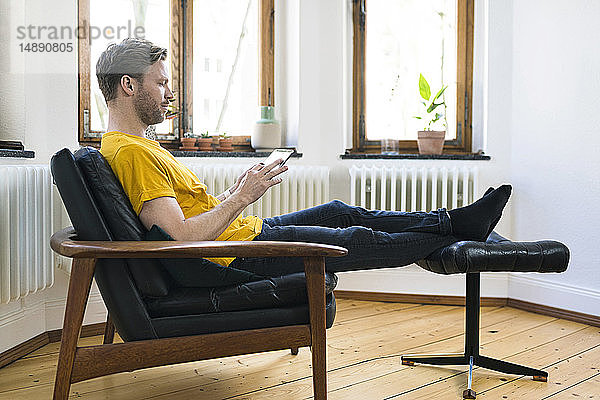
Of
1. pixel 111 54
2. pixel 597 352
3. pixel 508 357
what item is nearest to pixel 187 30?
pixel 111 54

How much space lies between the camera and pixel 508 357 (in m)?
2.63

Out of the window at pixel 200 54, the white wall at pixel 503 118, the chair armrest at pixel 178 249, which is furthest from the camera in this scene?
the window at pixel 200 54

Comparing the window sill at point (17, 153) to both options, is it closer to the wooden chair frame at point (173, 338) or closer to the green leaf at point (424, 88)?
the wooden chair frame at point (173, 338)

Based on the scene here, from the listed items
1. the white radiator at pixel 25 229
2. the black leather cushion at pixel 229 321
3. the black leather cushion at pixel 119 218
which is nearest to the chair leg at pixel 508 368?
the black leather cushion at pixel 229 321

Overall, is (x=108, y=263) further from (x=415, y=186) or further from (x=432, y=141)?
(x=432, y=141)

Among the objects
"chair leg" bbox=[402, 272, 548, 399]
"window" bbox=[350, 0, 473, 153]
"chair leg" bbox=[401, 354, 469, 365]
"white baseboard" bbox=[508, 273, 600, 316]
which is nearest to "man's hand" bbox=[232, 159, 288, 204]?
"chair leg" bbox=[402, 272, 548, 399]

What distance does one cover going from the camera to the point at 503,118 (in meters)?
3.59

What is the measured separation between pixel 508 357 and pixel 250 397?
1139 millimetres

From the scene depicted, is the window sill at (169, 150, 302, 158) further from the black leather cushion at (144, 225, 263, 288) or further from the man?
the black leather cushion at (144, 225, 263, 288)

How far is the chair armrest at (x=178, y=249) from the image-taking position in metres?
1.68

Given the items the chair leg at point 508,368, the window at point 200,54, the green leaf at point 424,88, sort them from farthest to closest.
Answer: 1. the green leaf at point 424,88
2. the window at point 200,54
3. the chair leg at point 508,368

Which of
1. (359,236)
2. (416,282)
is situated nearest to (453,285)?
(416,282)

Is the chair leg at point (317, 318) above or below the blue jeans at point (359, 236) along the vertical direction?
below

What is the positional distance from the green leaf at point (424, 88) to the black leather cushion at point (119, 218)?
231 centimetres
